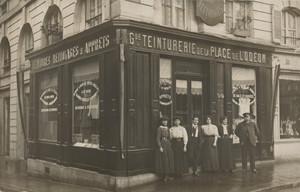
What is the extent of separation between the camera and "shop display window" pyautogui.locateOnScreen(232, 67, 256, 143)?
12430 mm

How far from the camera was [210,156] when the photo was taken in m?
10.9

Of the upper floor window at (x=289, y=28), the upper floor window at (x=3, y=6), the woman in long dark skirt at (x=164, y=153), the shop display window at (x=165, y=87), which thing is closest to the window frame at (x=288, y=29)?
the upper floor window at (x=289, y=28)

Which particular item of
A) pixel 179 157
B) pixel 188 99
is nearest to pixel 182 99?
pixel 188 99

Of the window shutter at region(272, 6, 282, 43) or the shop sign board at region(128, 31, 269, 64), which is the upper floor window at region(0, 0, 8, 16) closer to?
the shop sign board at region(128, 31, 269, 64)

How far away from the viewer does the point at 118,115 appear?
9758mm

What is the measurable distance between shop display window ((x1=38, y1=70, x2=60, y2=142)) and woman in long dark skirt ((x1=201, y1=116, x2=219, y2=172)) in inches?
197

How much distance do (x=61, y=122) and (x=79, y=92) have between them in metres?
1.34

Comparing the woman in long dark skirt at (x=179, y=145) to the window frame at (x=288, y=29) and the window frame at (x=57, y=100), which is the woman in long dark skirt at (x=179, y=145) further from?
the window frame at (x=288, y=29)

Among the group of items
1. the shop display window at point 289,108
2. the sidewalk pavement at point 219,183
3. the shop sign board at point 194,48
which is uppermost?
the shop sign board at point 194,48

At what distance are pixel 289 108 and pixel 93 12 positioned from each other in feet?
25.6

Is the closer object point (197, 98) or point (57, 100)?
point (197, 98)

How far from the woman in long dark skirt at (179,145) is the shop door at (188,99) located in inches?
26.7

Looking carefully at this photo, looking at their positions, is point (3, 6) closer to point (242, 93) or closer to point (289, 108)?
point (242, 93)

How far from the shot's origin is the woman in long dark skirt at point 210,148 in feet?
35.8
